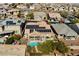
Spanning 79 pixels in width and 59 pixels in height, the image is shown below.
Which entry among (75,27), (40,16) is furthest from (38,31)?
(75,27)

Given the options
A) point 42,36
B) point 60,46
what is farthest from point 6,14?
point 60,46

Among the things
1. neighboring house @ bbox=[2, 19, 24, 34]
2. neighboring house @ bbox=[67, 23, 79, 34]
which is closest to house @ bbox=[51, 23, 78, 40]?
neighboring house @ bbox=[67, 23, 79, 34]

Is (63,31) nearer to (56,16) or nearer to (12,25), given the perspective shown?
(56,16)

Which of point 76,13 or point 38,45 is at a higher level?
point 76,13

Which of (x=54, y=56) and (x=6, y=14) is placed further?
(x=6, y=14)

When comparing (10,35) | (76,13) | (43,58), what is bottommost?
(43,58)

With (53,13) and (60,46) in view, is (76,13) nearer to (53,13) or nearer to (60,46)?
(53,13)
